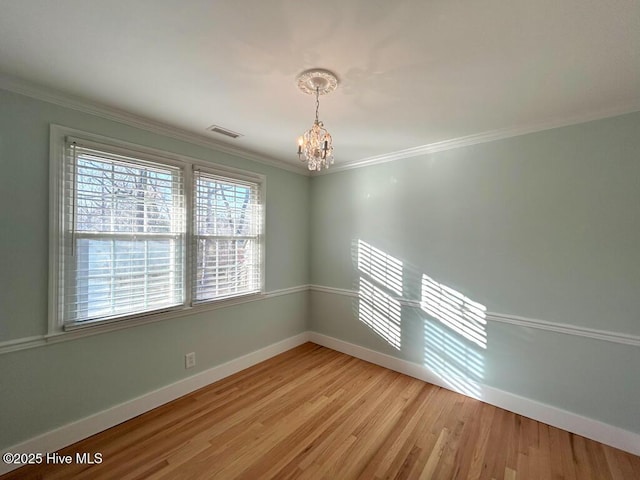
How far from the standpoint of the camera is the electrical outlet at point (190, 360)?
2.48 meters

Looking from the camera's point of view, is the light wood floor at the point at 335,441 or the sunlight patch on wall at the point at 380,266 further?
the sunlight patch on wall at the point at 380,266

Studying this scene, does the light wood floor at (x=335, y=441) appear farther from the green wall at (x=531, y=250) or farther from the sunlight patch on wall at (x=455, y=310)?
the sunlight patch on wall at (x=455, y=310)

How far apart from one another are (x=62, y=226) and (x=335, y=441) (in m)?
2.38

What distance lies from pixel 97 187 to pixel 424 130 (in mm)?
2606

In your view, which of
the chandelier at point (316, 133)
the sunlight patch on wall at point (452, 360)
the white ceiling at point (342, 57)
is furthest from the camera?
the sunlight patch on wall at point (452, 360)

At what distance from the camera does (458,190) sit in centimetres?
259

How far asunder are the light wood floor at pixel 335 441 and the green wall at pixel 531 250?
349mm

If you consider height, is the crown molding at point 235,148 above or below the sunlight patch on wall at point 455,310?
above

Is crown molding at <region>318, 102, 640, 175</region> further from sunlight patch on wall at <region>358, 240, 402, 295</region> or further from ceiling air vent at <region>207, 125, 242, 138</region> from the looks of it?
ceiling air vent at <region>207, 125, 242, 138</region>

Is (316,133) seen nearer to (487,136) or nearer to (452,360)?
(487,136)

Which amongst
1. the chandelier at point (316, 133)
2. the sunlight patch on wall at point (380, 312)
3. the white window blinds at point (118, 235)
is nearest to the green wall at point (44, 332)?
the white window blinds at point (118, 235)

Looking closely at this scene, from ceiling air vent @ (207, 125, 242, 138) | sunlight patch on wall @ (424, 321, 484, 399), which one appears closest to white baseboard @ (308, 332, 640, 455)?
sunlight patch on wall @ (424, 321, 484, 399)

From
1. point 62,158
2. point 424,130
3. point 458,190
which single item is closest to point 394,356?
point 458,190

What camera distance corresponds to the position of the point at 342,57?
1426mm
